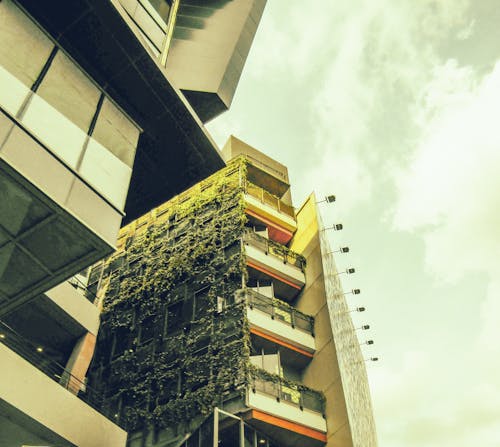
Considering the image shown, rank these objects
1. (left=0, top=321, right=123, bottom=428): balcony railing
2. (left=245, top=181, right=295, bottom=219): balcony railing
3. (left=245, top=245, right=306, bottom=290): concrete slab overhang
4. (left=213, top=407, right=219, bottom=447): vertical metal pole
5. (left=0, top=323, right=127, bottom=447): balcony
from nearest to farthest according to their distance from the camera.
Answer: (left=0, top=323, right=127, bottom=447): balcony, (left=0, top=321, right=123, bottom=428): balcony railing, (left=213, top=407, right=219, bottom=447): vertical metal pole, (left=245, top=245, right=306, bottom=290): concrete slab overhang, (left=245, top=181, right=295, bottom=219): balcony railing

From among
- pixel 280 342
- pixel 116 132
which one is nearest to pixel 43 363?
pixel 116 132

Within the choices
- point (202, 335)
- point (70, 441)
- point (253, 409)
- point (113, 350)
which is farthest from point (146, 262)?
point (70, 441)

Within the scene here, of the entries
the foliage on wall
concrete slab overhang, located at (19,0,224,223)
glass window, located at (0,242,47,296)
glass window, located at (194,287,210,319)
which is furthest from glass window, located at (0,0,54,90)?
glass window, located at (194,287,210,319)

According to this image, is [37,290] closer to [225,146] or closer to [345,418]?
[345,418]

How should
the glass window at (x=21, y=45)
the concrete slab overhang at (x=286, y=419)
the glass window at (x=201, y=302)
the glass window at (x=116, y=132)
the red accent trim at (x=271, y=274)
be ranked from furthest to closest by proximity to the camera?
the red accent trim at (x=271, y=274) < the glass window at (x=201, y=302) < the concrete slab overhang at (x=286, y=419) < the glass window at (x=116, y=132) < the glass window at (x=21, y=45)

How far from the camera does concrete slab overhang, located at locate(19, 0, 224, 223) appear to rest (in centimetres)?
1230

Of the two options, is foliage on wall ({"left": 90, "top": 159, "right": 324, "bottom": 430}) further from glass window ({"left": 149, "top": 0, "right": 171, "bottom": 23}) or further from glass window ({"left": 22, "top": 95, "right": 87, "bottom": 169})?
glass window ({"left": 22, "top": 95, "right": 87, "bottom": 169})

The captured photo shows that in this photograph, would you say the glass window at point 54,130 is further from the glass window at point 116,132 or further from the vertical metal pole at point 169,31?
the vertical metal pole at point 169,31

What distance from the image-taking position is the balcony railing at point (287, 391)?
1884 centimetres

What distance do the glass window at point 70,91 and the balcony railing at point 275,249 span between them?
40.7 feet

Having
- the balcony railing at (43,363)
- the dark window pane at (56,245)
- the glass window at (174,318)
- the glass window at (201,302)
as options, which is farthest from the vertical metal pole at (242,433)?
the dark window pane at (56,245)

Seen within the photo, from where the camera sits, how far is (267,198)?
2811 centimetres

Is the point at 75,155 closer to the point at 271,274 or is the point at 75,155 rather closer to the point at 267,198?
the point at 271,274

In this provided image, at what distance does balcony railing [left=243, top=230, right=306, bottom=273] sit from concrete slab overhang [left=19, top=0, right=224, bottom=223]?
802cm
